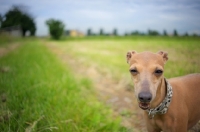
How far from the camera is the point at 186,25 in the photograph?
3955 millimetres

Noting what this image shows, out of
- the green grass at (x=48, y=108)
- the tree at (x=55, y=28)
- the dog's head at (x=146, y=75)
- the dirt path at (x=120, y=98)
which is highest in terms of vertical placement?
the tree at (x=55, y=28)

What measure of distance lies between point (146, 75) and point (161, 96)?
477 millimetres

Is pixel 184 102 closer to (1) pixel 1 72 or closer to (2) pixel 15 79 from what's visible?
(2) pixel 15 79

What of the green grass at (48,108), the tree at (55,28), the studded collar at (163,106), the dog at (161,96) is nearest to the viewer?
the dog at (161,96)

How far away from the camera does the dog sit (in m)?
2.11

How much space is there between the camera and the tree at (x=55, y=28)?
111 ft

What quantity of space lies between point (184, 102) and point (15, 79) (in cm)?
414

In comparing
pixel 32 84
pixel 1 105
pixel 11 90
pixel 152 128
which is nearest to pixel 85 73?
pixel 32 84

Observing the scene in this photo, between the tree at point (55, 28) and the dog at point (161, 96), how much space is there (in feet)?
109

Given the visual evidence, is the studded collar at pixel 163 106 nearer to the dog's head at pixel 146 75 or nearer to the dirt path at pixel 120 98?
the dog's head at pixel 146 75

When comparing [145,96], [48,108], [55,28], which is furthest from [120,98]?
[55,28]

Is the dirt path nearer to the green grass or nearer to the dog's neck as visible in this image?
the green grass

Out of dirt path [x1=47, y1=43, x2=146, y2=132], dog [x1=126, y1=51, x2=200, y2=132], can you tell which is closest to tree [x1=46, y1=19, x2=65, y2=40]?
dirt path [x1=47, y1=43, x2=146, y2=132]

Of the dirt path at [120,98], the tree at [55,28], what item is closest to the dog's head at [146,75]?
the dirt path at [120,98]
